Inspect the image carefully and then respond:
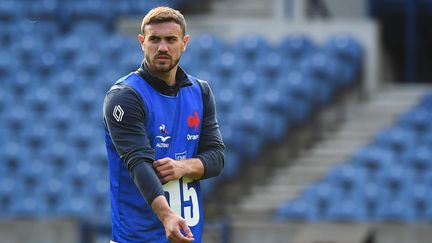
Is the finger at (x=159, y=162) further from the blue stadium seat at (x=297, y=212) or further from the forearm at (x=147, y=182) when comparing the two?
the blue stadium seat at (x=297, y=212)

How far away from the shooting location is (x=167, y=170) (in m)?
4.66

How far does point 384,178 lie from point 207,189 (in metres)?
1.71

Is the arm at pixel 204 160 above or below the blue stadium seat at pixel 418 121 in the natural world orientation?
above

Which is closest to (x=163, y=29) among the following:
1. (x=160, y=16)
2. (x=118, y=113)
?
(x=160, y=16)

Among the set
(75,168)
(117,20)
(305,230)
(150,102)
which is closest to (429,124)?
(305,230)

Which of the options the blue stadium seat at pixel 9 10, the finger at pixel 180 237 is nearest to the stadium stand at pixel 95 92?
the blue stadium seat at pixel 9 10

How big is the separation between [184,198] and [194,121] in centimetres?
31

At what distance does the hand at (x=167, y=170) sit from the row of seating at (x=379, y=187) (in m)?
6.46

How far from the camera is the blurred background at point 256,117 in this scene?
11164 mm

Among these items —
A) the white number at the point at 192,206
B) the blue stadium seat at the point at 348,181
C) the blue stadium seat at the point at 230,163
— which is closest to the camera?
the white number at the point at 192,206

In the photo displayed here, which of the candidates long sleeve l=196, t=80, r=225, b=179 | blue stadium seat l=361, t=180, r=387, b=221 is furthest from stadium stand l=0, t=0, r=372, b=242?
long sleeve l=196, t=80, r=225, b=179

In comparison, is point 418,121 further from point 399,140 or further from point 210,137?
point 210,137

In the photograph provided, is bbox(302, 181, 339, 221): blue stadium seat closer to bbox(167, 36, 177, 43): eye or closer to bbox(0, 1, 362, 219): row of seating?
bbox(0, 1, 362, 219): row of seating

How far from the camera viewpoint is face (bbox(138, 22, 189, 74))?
4.61 m
